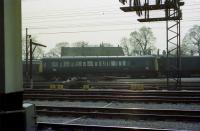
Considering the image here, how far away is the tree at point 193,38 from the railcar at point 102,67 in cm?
4052

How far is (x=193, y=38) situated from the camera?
3307 inches

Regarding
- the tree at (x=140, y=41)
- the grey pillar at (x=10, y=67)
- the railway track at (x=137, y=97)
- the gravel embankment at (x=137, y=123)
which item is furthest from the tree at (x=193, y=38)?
the grey pillar at (x=10, y=67)

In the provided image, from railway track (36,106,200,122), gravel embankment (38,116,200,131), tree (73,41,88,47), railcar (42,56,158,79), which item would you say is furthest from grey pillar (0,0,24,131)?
tree (73,41,88,47)

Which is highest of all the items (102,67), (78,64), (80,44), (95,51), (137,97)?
(80,44)

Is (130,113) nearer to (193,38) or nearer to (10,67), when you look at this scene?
(10,67)

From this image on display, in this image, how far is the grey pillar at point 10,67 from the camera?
2.54m

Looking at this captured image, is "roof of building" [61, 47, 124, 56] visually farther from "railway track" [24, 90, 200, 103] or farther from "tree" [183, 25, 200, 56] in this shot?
"railway track" [24, 90, 200, 103]

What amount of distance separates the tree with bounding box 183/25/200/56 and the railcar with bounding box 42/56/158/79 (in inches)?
1595

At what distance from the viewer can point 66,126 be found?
7.89 meters

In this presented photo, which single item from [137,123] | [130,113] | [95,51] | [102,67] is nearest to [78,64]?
[102,67]

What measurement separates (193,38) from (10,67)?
278ft

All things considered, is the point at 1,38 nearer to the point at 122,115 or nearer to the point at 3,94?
the point at 3,94

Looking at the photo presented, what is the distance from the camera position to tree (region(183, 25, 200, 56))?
3233 inches

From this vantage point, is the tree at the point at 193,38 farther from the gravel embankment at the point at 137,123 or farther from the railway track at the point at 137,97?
the gravel embankment at the point at 137,123
